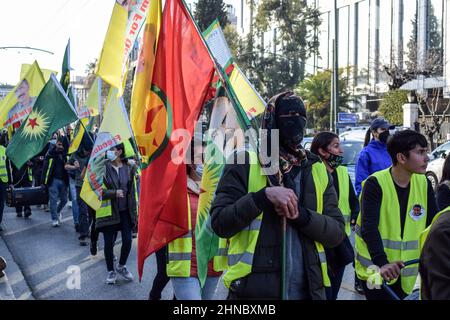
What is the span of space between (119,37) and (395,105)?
97.0 ft

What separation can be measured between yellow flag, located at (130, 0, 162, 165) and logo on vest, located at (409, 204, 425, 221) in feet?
5.89

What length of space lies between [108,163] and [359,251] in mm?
4148

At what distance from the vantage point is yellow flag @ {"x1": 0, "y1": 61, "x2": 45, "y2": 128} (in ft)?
37.9

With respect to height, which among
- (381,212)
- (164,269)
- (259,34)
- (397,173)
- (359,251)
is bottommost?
(164,269)

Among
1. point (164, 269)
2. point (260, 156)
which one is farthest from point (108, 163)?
point (260, 156)

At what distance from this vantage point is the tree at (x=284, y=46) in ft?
149

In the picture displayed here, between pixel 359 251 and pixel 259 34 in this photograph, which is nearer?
pixel 359 251

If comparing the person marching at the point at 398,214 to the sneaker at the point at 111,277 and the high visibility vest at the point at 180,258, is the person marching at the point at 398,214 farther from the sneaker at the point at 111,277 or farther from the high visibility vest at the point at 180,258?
the sneaker at the point at 111,277

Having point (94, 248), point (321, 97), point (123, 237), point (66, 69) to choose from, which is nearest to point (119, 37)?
point (123, 237)

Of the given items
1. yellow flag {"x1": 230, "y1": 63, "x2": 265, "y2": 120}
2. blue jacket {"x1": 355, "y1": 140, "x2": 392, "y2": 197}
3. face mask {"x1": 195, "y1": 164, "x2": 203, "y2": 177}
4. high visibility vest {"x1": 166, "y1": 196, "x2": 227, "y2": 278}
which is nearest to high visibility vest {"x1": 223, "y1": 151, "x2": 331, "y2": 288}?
high visibility vest {"x1": 166, "y1": 196, "x2": 227, "y2": 278}

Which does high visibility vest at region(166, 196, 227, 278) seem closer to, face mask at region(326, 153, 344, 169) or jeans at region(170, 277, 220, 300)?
jeans at region(170, 277, 220, 300)
